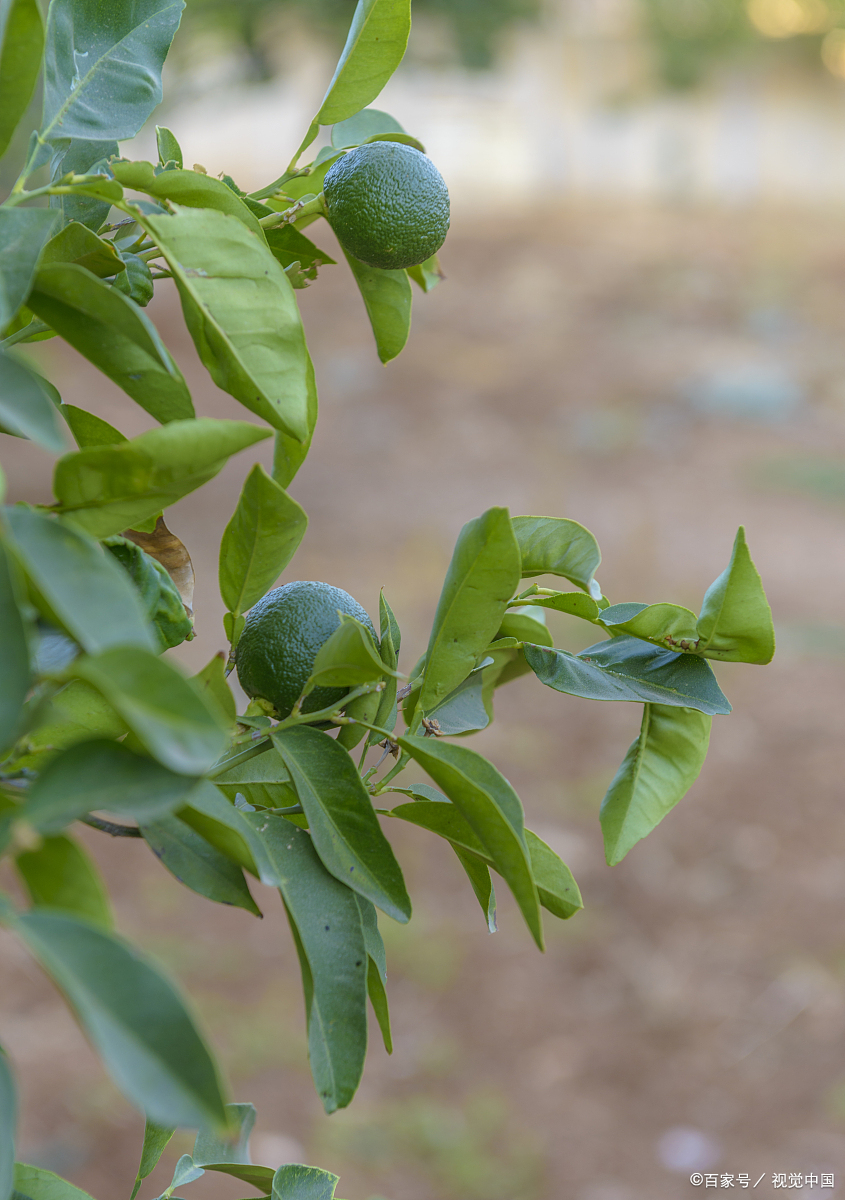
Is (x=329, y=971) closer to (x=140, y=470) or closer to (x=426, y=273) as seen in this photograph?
(x=140, y=470)

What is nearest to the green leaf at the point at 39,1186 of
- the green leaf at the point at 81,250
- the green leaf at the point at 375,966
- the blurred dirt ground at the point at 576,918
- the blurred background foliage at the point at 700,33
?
the green leaf at the point at 375,966

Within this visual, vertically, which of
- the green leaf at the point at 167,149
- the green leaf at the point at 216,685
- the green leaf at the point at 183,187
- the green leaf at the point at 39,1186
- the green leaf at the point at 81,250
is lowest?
the green leaf at the point at 39,1186

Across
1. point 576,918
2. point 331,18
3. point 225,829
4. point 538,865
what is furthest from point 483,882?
point 331,18

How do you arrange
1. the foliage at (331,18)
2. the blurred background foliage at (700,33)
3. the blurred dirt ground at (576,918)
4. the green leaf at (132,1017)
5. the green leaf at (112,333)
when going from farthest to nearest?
the blurred background foliage at (700,33), the foliage at (331,18), the blurred dirt ground at (576,918), the green leaf at (112,333), the green leaf at (132,1017)

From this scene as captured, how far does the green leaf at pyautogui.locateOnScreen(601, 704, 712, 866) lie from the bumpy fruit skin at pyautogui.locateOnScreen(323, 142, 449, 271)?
0.22 m

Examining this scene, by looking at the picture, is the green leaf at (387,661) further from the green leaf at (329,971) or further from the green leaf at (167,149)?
the green leaf at (167,149)

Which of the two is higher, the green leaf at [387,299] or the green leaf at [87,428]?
the green leaf at [387,299]

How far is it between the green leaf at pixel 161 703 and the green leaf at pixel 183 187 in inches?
7.9

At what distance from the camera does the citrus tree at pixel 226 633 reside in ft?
0.76

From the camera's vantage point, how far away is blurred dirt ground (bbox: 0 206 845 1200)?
1.55 metres

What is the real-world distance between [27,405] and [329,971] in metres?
0.20

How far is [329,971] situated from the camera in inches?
13.6

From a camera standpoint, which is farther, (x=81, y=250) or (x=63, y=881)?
(x=81, y=250)

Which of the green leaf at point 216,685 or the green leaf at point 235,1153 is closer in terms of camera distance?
the green leaf at point 216,685
